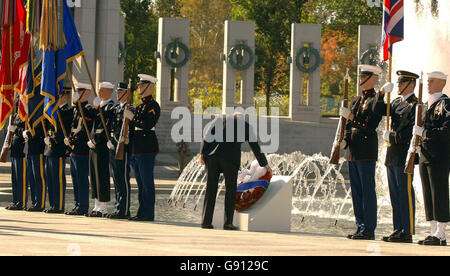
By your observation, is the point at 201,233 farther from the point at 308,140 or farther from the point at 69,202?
the point at 308,140

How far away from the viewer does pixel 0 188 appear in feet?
62.0

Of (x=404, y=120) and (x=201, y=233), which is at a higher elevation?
(x=404, y=120)

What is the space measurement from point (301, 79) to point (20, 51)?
23.9 m

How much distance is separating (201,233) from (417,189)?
7.31 m

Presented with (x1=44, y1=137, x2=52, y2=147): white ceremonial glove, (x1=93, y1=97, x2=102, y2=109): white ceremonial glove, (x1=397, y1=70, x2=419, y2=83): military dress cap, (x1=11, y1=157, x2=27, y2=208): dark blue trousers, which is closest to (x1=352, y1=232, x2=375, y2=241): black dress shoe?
(x1=397, y1=70, x2=419, y2=83): military dress cap

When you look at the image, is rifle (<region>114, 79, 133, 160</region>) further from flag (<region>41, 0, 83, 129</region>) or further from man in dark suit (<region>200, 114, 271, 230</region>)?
flag (<region>41, 0, 83, 129</region>)

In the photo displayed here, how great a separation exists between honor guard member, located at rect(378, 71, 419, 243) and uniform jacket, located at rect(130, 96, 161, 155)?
10.1 ft

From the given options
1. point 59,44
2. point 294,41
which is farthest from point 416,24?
point 294,41

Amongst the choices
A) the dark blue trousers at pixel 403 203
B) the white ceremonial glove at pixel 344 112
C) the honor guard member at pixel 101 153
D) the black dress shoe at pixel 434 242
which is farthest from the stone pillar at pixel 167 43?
the black dress shoe at pixel 434 242

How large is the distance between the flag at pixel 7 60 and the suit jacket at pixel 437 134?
6.91 metres

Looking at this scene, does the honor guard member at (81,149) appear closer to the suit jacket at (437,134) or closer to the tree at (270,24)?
the suit jacket at (437,134)

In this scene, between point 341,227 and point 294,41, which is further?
point 294,41

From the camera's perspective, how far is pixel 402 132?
10078 millimetres
